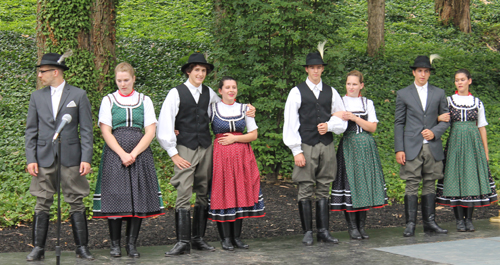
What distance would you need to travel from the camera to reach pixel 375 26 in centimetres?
1493

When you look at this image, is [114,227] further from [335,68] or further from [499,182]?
[499,182]

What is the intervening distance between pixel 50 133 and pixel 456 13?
55.7ft

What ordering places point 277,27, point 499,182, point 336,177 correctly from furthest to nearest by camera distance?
point 499,182
point 277,27
point 336,177

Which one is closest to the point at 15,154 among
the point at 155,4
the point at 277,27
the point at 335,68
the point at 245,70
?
the point at 245,70

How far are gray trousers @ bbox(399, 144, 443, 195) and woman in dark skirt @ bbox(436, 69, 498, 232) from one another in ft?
0.64

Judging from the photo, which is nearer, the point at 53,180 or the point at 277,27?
the point at 53,180

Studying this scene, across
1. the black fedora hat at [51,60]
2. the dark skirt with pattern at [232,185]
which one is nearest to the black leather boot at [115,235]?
the dark skirt with pattern at [232,185]

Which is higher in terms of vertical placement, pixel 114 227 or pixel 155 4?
pixel 155 4

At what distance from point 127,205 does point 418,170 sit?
3.30m

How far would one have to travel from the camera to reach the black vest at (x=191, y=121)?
18.1ft

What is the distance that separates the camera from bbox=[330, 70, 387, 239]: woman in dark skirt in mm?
6125

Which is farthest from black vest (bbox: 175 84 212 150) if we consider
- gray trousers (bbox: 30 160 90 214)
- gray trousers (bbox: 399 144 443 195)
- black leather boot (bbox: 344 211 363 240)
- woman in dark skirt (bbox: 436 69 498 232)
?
woman in dark skirt (bbox: 436 69 498 232)

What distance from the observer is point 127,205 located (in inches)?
208

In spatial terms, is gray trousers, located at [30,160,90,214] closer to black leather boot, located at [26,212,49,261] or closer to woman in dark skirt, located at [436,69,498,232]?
black leather boot, located at [26,212,49,261]
